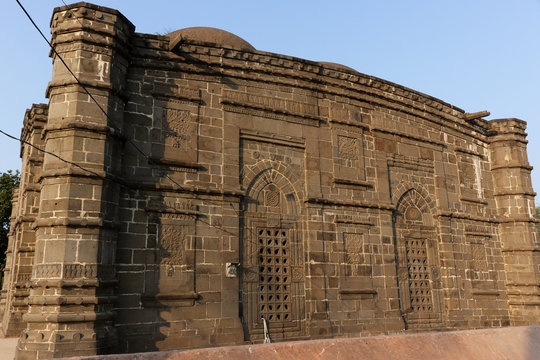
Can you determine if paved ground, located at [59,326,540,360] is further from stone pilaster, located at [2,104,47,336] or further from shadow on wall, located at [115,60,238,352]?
stone pilaster, located at [2,104,47,336]

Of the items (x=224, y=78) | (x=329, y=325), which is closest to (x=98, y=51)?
(x=224, y=78)

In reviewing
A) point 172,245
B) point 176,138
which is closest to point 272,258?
point 172,245

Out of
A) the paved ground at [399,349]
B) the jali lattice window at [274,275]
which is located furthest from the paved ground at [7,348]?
the paved ground at [399,349]

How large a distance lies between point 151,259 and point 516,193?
12.0 m

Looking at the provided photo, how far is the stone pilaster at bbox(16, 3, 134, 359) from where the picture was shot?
22.0 ft

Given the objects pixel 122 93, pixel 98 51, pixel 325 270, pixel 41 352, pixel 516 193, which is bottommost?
pixel 41 352

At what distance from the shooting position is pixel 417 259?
11.4m

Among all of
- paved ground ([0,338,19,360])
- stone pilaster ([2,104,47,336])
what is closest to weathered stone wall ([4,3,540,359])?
stone pilaster ([2,104,47,336])

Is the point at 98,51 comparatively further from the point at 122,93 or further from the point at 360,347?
the point at 360,347

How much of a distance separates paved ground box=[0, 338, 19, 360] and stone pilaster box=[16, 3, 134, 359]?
55.9 inches

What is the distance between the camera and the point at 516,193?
45.5 ft

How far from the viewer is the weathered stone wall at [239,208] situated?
7.25m

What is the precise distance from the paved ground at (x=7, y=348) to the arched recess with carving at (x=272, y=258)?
4.48 meters

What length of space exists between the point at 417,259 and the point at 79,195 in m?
8.58
